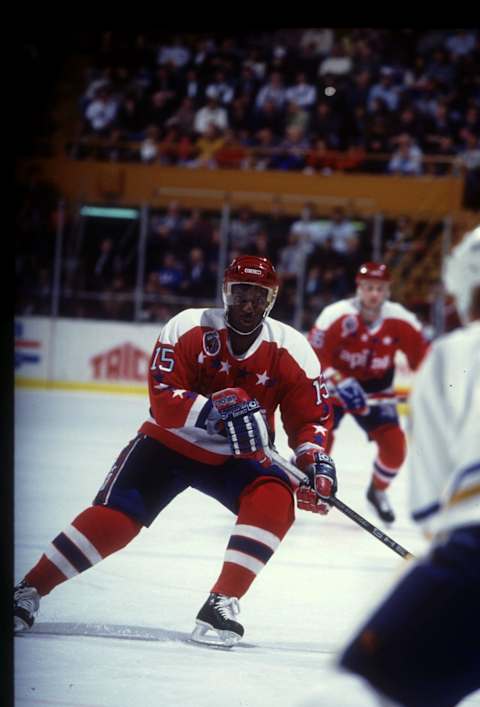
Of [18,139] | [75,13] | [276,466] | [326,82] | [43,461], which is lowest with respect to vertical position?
[43,461]

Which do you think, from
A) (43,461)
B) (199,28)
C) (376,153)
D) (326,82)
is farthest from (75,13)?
(326,82)

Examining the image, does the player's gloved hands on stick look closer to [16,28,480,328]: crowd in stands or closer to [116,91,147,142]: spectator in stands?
[16,28,480,328]: crowd in stands

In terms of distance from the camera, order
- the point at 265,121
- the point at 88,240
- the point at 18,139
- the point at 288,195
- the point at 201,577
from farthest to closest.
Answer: the point at 265,121 → the point at 288,195 → the point at 88,240 → the point at 201,577 → the point at 18,139

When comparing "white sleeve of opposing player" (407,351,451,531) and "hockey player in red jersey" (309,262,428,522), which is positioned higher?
"white sleeve of opposing player" (407,351,451,531)

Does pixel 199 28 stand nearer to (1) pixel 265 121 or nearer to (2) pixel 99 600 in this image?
(2) pixel 99 600

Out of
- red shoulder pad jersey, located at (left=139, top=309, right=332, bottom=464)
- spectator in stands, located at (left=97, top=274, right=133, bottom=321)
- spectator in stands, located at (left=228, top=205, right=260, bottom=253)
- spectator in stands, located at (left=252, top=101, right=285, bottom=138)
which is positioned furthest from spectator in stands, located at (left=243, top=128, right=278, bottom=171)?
red shoulder pad jersey, located at (left=139, top=309, right=332, bottom=464)

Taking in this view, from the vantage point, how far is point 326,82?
1248 centimetres

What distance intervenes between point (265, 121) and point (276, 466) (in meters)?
9.46

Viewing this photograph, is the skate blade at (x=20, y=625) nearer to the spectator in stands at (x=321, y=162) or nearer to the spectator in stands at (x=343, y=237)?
the spectator in stands at (x=343, y=237)

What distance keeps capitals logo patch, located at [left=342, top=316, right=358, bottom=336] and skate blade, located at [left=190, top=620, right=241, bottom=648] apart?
253 centimetres

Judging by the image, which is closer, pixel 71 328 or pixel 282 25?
pixel 282 25

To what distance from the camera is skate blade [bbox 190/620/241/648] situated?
295 cm

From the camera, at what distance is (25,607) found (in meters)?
2.95

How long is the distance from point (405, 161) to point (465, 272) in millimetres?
9928
